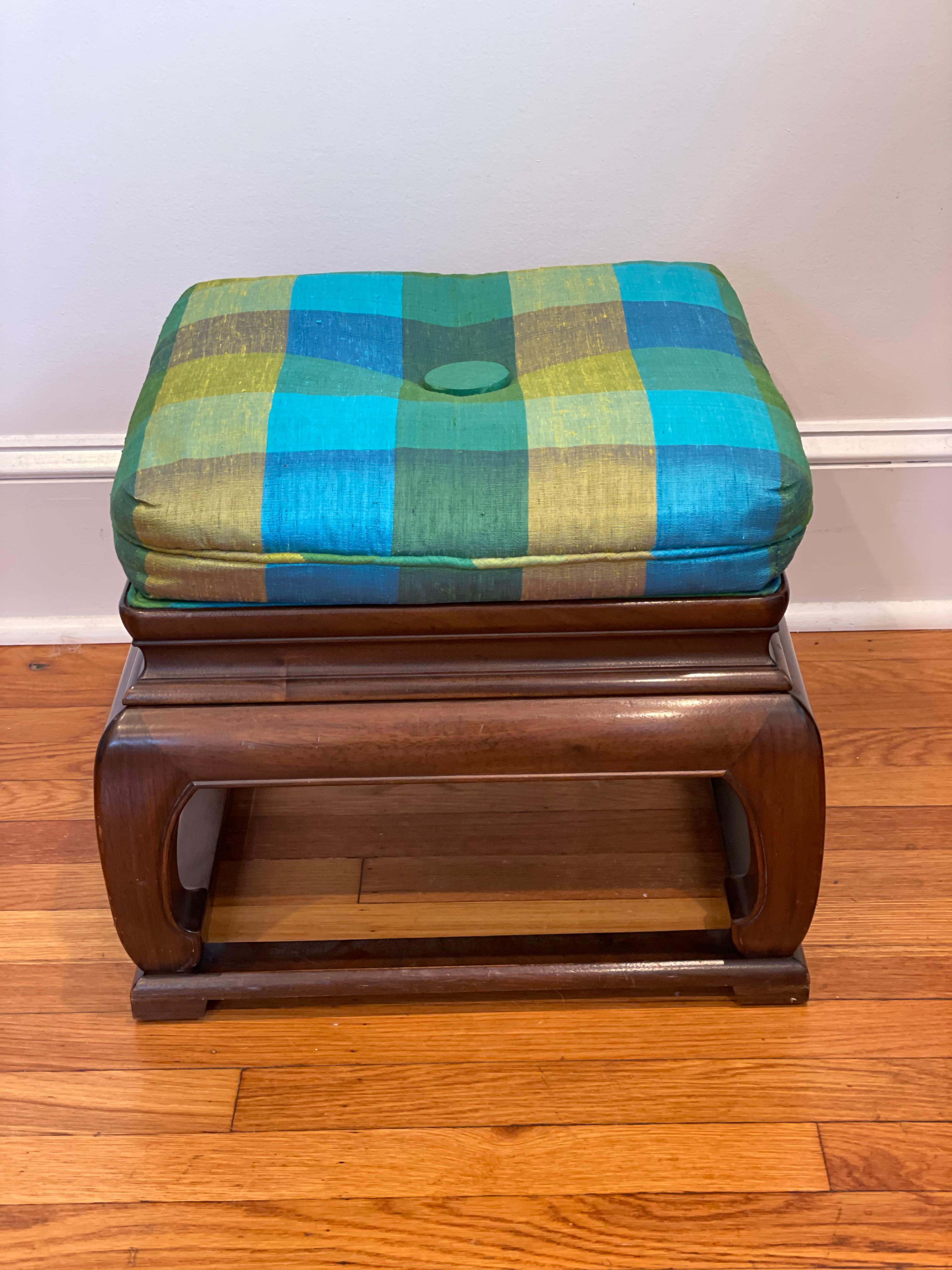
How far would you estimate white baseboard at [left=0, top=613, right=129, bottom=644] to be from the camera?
4.32 feet

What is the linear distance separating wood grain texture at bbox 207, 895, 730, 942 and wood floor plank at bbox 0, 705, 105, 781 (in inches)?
10.3

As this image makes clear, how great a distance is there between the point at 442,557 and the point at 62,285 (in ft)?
2.23

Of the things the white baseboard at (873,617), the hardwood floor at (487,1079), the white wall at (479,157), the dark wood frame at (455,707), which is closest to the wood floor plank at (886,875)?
the hardwood floor at (487,1079)

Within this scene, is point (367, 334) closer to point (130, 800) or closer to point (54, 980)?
point (130, 800)

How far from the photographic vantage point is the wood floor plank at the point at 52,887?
100cm

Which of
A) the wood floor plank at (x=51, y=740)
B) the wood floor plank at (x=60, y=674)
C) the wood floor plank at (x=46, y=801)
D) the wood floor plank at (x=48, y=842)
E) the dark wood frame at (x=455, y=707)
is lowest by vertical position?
the wood floor plank at (x=48, y=842)

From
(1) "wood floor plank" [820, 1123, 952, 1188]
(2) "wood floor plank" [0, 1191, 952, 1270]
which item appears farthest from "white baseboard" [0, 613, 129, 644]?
(1) "wood floor plank" [820, 1123, 952, 1188]

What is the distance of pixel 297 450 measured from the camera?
0.74 meters

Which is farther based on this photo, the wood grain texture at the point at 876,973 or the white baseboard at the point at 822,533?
the white baseboard at the point at 822,533

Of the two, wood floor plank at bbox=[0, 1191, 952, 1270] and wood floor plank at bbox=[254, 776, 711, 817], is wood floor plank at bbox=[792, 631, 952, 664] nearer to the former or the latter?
wood floor plank at bbox=[254, 776, 711, 817]

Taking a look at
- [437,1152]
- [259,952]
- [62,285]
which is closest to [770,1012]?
[437,1152]

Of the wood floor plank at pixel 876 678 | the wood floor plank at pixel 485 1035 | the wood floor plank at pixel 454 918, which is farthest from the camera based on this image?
the wood floor plank at pixel 876 678

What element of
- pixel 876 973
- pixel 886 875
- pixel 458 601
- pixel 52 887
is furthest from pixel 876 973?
pixel 52 887

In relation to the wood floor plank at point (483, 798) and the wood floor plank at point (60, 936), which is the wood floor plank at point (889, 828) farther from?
the wood floor plank at point (60, 936)
